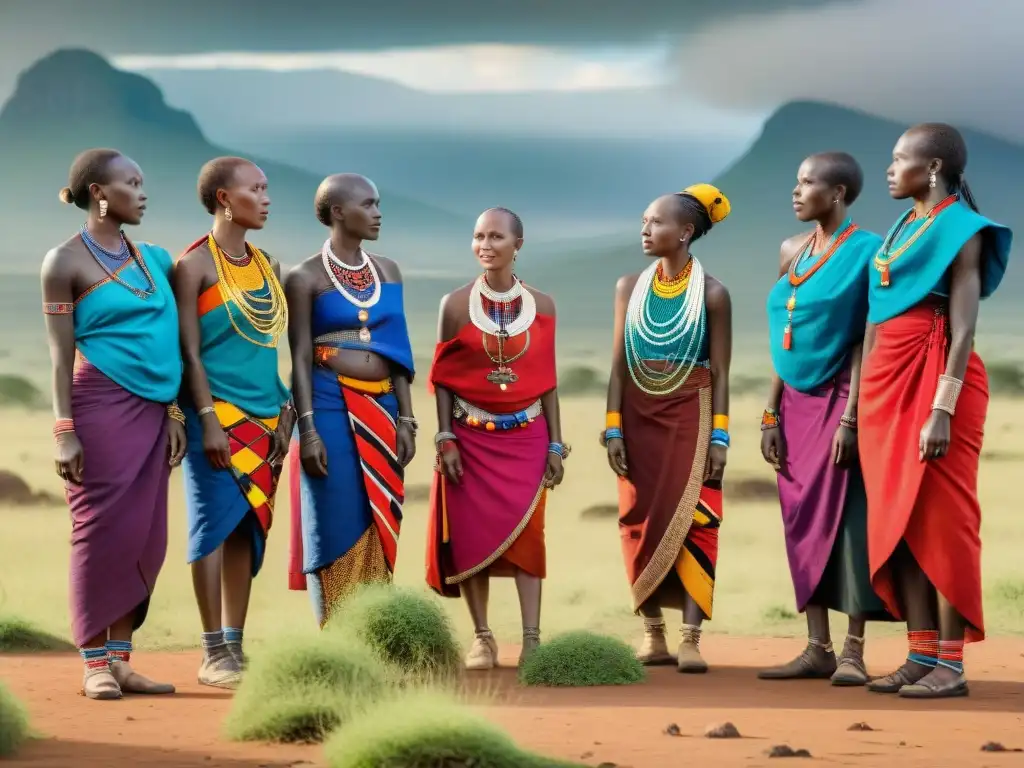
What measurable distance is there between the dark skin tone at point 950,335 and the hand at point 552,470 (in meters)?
1.84

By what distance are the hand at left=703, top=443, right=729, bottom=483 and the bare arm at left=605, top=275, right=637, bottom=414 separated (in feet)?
1.89

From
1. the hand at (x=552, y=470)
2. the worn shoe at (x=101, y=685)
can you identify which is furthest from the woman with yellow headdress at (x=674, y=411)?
the worn shoe at (x=101, y=685)

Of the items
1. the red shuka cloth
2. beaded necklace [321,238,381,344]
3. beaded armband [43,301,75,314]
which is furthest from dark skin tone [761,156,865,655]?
beaded armband [43,301,75,314]

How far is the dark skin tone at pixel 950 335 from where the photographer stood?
26.8ft

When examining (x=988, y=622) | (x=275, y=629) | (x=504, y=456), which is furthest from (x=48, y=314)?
(x=988, y=622)

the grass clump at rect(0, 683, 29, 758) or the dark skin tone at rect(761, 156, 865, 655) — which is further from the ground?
the dark skin tone at rect(761, 156, 865, 655)

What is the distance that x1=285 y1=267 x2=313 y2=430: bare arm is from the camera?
892 centimetres

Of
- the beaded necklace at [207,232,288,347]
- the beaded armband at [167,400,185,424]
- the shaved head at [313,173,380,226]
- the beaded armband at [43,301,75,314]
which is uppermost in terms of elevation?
the shaved head at [313,173,380,226]

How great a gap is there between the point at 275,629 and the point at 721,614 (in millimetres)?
5223

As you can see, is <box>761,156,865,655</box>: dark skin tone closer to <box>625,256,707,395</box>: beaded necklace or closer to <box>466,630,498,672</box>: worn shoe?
<box>625,256,707,395</box>: beaded necklace

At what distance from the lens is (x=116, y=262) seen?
8445 millimetres

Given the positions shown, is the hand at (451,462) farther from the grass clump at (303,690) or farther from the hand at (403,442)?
the grass clump at (303,690)

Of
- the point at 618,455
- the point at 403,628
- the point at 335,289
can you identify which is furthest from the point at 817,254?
the point at 403,628

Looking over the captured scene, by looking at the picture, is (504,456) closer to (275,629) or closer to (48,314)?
(275,629)
